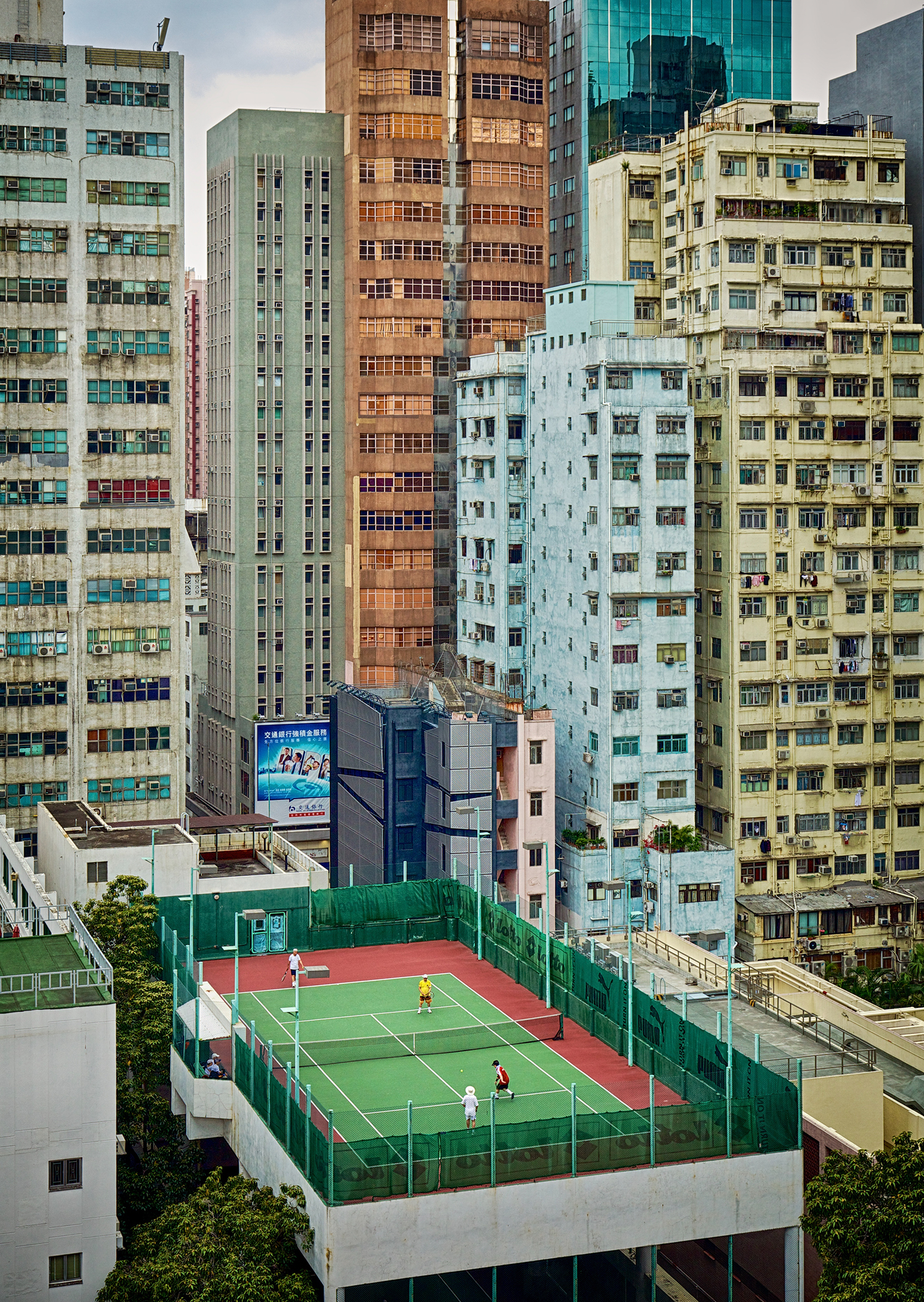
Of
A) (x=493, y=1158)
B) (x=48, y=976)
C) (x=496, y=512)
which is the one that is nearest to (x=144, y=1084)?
(x=48, y=976)

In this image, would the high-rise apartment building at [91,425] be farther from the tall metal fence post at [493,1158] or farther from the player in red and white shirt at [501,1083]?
the tall metal fence post at [493,1158]

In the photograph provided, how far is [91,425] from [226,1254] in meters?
67.9

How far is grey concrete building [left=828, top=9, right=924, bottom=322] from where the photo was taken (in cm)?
11756

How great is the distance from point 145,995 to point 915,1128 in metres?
28.4

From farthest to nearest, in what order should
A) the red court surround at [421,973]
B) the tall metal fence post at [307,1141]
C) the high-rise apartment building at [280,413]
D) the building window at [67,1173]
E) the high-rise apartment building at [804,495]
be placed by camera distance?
the high-rise apartment building at [280,413], the high-rise apartment building at [804,495], the red court surround at [421,973], the building window at [67,1173], the tall metal fence post at [307,1141]

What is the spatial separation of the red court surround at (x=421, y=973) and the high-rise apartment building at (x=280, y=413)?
62803 millimetres

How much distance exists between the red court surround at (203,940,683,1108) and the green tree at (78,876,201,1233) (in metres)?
5.20

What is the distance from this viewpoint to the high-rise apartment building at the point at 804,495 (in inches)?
4385

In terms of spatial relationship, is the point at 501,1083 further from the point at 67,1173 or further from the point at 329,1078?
the point at 67,1173

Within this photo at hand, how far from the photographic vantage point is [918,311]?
4636 inches

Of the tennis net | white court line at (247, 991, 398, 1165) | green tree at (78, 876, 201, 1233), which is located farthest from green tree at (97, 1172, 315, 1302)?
the tennis net

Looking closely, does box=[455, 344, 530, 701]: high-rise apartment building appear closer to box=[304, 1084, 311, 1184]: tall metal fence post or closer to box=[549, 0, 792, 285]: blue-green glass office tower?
box=[549, 0, 792, 285]: blue-green glass office tower

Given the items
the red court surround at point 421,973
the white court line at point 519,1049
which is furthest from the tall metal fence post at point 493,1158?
the red court surround at point 421,973

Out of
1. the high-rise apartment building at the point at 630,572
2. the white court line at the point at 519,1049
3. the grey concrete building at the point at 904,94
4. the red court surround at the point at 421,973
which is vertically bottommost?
the white court line at the point at 519,1049
